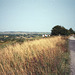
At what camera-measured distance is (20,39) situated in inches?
659

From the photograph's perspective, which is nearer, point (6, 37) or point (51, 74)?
point (51, 74)

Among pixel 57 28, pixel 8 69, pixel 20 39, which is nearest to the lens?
pixel 8 69

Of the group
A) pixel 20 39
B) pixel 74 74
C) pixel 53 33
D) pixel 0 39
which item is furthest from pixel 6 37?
pixel 53 33

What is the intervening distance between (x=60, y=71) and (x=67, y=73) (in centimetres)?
26

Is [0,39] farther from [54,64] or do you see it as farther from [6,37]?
[54,64]

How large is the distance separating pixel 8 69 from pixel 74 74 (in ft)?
8.34

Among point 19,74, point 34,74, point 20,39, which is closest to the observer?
point 19,74

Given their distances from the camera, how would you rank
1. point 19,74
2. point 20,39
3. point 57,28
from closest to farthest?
point 19,74
point 20,39
point 57,28

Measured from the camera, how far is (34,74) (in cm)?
332

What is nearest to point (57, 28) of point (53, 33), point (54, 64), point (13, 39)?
point (53, 33)

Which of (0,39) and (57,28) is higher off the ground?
(57,28)

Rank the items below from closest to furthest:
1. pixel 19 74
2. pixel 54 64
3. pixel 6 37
A: pixel 19 74 → pixel 54 64 → pixel 6 37

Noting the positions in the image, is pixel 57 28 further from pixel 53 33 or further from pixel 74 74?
pixel 74 74

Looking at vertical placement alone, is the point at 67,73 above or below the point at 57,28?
below
